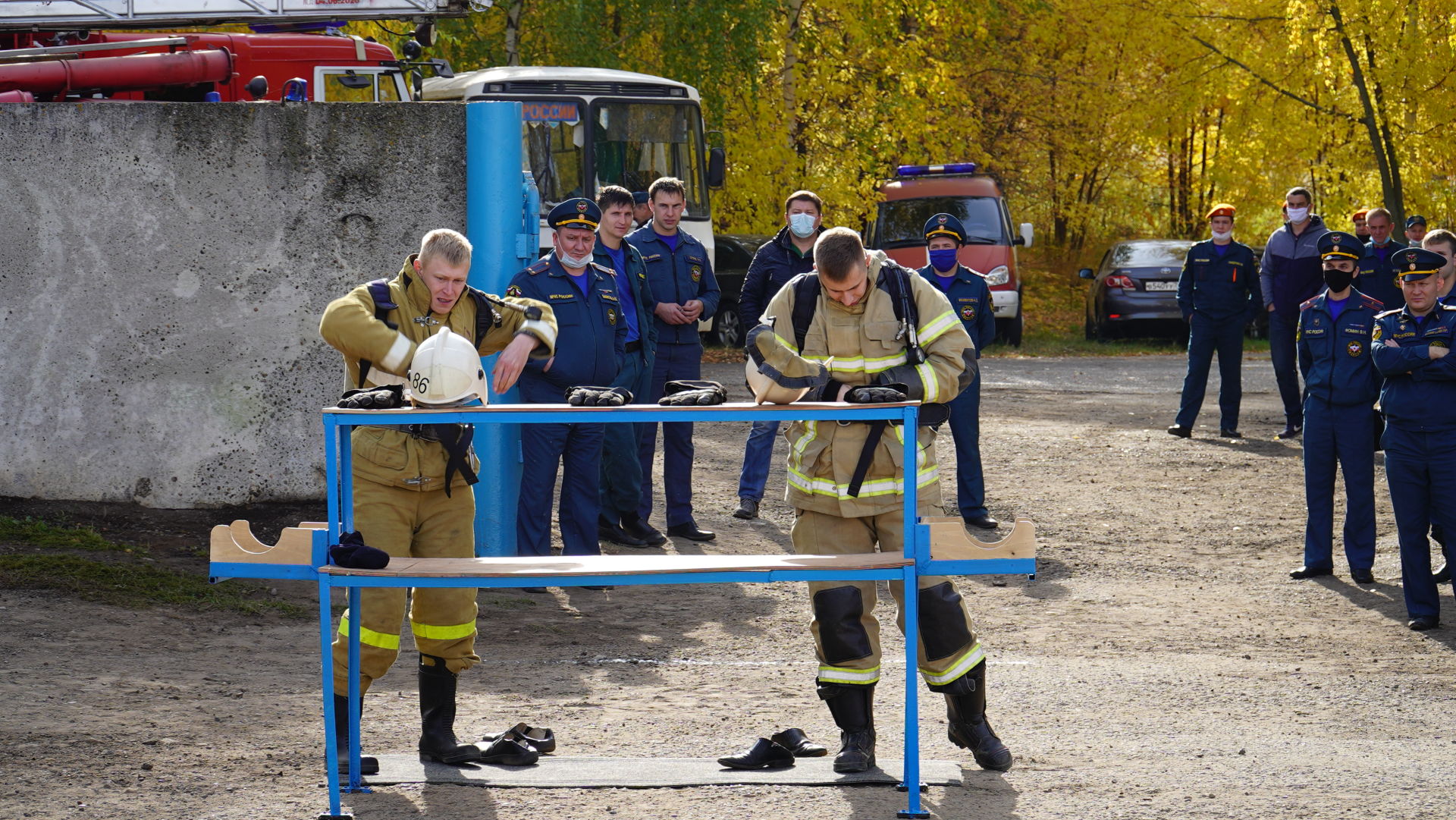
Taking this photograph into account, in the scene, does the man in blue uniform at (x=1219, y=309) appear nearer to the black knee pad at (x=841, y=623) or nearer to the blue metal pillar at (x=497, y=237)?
the blue metal pillar at (x=497, y=237)

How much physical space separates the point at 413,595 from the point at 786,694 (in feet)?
5.77

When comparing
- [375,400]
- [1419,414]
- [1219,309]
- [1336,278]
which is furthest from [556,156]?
[375,400]

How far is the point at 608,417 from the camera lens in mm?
4816

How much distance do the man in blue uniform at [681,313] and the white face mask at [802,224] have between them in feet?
1.82

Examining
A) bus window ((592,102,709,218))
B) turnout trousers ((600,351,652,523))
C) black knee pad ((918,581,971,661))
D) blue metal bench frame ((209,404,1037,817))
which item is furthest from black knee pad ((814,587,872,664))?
bus window ((592,102,709,218))

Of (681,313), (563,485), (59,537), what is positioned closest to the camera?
(563,485)

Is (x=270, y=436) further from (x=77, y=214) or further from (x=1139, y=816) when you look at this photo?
(x=1139, y=816)

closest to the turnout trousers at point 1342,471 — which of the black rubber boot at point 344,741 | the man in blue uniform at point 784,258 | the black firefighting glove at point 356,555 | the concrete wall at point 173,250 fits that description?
the man in blue uniform at point 784,258

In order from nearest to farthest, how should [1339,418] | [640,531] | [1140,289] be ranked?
[1339,418], [640,531], [1140,289]

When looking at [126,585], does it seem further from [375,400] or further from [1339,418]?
[1339,418]

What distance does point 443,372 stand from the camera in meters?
4.90

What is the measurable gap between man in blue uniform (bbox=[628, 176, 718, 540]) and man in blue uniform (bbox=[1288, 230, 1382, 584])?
3.35 metres

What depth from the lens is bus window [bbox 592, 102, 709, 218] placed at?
17281 millimetres

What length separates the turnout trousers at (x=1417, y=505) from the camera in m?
7.58
